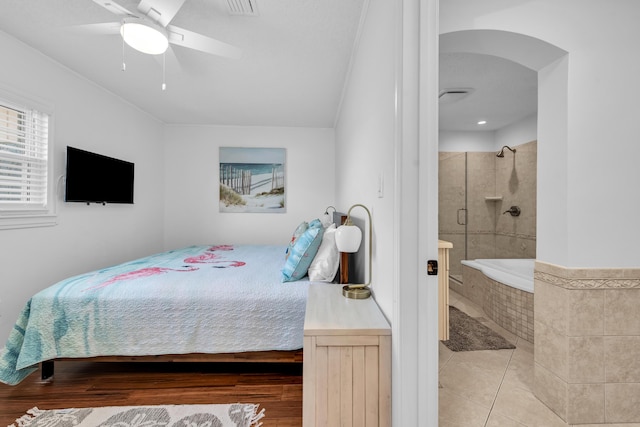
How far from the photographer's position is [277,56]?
8.44ft

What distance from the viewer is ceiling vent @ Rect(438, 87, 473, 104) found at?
3.25 m

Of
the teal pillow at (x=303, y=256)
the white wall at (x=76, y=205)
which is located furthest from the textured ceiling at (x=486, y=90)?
the white wall at (x=76, y=205)

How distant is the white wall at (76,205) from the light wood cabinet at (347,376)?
269cm

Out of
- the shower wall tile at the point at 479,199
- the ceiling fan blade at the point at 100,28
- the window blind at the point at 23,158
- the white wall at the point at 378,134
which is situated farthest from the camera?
the shower wall tile at the point at 479,199

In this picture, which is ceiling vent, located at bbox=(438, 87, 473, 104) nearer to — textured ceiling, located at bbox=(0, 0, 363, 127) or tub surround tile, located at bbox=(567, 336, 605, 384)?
textured ceiling, located at bbox=(0, 0, 363, 127)

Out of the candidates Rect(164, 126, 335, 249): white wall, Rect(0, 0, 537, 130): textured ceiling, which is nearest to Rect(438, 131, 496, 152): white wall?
Rect(0, 0, 537, 130): textured ceiling

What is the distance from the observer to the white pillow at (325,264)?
7.25ft

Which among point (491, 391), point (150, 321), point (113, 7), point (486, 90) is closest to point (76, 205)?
point (150, 321)

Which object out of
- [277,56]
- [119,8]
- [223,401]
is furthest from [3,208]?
[277,56]

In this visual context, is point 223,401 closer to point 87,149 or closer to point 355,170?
point 355,170

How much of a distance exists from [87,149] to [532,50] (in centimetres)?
395

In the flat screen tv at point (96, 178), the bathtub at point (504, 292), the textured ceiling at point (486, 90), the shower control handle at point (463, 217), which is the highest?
the textured ceiling at point (486, 90)

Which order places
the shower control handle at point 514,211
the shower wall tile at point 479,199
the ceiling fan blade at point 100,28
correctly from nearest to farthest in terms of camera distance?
the ceiling fan blade at point 100,28
the shower control handle at point 514,211
the shower wall tile at point 479,199

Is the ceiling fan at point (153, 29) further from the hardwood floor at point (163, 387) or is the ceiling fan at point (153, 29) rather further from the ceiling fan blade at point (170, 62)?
the hardwood floor at point (163, 387)
